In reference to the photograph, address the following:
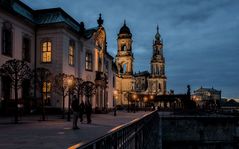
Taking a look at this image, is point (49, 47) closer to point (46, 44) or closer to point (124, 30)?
point (46, 44)

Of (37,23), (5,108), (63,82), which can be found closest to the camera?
(5,108)

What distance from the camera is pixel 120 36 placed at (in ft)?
324

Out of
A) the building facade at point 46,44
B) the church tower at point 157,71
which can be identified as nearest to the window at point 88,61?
the building facade at point 46,44

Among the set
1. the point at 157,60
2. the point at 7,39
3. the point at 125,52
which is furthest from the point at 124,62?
the point at 7,39

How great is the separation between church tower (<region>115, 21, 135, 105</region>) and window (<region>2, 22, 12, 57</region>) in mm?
66407

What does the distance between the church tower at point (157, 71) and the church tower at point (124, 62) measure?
84.9 ft

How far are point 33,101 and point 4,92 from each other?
154 inches

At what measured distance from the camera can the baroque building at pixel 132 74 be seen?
3848 inches

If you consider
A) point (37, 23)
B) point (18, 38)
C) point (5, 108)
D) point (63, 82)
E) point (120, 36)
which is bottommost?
point (5, 108)

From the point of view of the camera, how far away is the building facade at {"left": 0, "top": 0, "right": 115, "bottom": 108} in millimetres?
→ 30688

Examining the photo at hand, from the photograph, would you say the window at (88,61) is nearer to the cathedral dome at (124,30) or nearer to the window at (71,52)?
the window at (71,52)

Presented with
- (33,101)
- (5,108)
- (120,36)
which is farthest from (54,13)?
(120,36)

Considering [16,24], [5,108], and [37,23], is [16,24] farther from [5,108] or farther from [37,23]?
[5,108]

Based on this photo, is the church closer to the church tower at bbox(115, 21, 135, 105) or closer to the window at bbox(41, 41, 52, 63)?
the window at bbox(41, 41, 52, 63)
